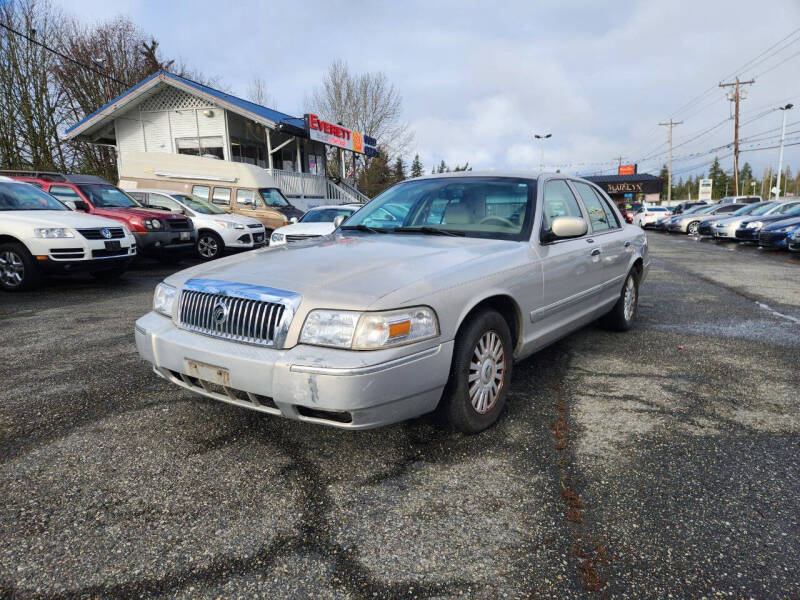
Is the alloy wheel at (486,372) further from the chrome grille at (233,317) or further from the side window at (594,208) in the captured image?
the side window at (594,208)

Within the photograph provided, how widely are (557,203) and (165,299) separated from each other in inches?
112

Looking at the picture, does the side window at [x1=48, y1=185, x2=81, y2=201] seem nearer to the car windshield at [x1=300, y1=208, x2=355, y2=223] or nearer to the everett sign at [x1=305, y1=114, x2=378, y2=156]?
the car windshield at [x1=300, y1=208, x2=355, y2=223]

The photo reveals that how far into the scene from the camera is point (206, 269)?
3.07 m

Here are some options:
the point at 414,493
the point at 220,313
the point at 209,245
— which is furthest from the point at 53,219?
the point at 414,493

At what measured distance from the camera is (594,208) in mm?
4758

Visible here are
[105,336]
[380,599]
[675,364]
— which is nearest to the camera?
[380,599]

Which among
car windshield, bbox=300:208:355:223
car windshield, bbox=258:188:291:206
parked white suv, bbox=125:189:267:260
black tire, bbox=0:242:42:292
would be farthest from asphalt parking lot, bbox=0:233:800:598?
car windshield, bbox=258:188:291:206

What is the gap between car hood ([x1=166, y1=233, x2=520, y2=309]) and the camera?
249 cm

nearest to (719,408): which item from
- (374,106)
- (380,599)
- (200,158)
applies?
(380,599)

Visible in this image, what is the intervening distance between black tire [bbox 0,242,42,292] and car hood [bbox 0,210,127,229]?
1.23ft

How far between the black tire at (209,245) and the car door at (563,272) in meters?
9.99

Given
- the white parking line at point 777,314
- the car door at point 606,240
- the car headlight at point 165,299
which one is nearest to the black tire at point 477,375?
the car headlight at point 165,299

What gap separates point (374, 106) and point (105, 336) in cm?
Answer: 3809

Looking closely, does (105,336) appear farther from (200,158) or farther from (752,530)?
(200,158)
